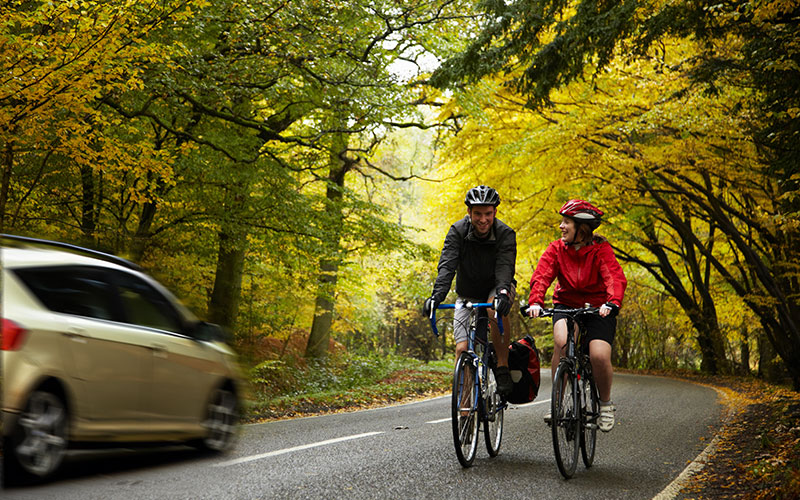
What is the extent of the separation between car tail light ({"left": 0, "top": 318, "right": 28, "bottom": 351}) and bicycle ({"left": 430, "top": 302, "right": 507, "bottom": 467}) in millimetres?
4723

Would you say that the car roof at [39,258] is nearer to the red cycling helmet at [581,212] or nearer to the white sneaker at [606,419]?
the red cycling helmet at [581,212]

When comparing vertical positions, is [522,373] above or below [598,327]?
below

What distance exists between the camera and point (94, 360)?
2.50 feet

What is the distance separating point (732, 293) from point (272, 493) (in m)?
23.9

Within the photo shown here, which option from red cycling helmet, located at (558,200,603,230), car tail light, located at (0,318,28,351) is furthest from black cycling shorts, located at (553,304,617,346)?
car tail light, located at (0,318,28,351)

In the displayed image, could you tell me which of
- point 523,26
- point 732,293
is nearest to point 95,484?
point 523,26

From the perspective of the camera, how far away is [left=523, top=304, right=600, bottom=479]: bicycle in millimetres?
5566

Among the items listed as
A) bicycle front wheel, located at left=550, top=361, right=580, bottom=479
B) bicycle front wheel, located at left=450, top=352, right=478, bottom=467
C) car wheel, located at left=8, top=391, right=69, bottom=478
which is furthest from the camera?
bicycle front wheel, located at left=550, top=361, right=580, bottom=479

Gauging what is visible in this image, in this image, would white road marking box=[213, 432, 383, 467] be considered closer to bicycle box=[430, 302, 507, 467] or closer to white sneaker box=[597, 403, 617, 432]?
bicycle box=[430, 302, 507, 467]

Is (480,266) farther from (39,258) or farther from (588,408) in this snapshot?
(39,258)

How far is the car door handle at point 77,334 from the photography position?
2.58ft

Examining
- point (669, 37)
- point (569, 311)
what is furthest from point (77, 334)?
point (669, 37)

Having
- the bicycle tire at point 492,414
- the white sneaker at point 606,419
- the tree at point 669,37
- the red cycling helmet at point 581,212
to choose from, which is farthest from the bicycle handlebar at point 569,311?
the tree at point 669,37

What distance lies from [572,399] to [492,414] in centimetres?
70
